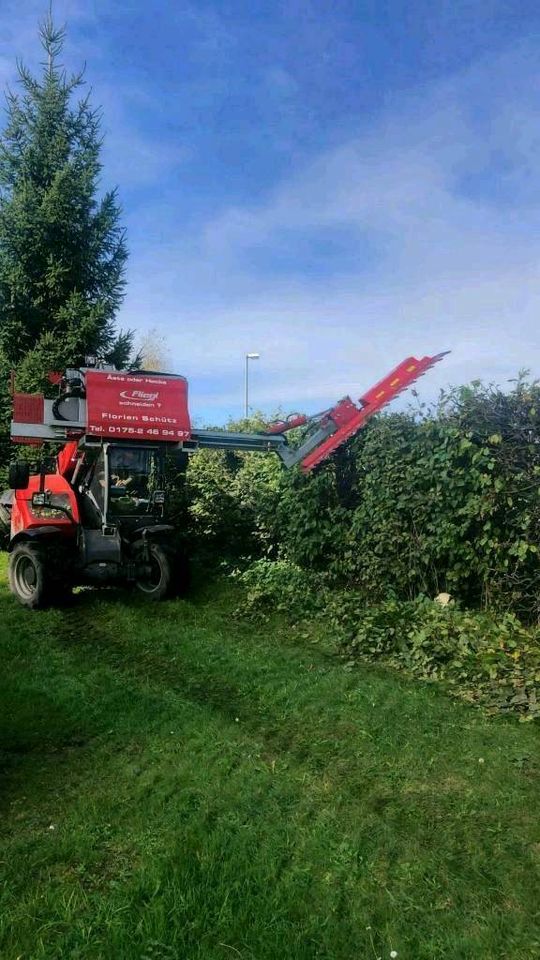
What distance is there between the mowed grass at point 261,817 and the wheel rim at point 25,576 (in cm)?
299

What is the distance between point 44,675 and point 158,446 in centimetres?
407

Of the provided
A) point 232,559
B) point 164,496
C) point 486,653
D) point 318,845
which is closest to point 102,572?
point 164,496

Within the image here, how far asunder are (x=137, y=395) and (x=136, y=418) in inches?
12.9

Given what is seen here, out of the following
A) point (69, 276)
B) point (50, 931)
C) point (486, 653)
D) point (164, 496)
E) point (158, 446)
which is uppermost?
point (69, 276)

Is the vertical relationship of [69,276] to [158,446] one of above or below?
above

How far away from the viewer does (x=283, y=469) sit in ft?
34.1

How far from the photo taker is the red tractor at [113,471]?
9344 mm

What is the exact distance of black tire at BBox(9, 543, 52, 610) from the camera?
911 cm

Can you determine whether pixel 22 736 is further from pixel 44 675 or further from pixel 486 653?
pixel 486 653

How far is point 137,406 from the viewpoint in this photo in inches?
380

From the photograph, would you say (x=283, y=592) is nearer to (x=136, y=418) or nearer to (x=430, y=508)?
(x=430, y=508)

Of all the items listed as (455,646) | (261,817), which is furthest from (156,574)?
(261,817)

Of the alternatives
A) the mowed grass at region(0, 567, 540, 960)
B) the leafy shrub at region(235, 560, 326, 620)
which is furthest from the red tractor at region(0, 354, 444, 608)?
the mowed grass at region(0, 567, 540, 960)

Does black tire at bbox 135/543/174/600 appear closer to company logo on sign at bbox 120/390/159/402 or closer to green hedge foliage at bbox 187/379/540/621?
green hedge foliage at bbox 187/379/540/621
